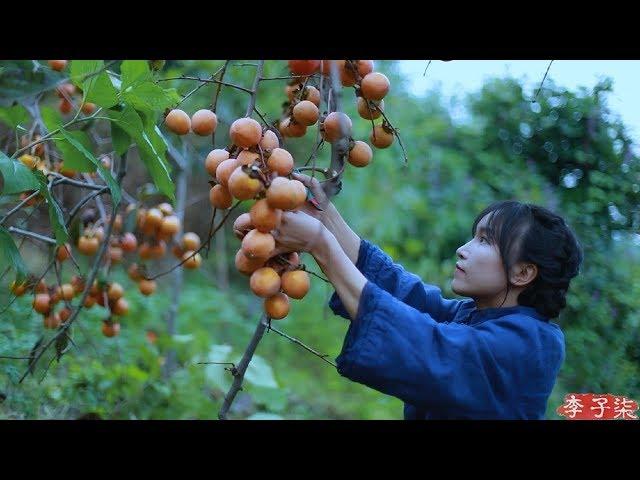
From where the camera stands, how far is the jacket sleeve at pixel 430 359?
1.05m

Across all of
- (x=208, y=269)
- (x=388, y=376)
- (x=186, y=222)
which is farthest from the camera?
(x=208, y=269)

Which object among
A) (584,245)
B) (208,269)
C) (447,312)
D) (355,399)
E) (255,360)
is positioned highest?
(208,269)

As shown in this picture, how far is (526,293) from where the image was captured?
131 centimetres

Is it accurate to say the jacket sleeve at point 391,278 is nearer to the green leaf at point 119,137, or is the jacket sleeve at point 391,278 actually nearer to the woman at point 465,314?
the woman at point 465,314

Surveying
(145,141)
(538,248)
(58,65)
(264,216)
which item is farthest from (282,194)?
(58,65)

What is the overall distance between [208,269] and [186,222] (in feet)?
1.61

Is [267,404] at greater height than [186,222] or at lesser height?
lesser

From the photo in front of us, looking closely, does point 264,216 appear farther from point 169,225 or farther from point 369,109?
point 169,225

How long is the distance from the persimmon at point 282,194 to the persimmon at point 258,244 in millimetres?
46

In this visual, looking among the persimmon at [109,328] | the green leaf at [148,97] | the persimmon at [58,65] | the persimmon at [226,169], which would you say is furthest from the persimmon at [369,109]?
the persimmon at [109,328]

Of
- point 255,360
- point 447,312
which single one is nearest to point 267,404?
point 255,360

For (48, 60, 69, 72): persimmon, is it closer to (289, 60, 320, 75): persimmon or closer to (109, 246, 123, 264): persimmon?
(109, 246, 123, 264): persimmon

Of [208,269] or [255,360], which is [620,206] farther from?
[208,269]
